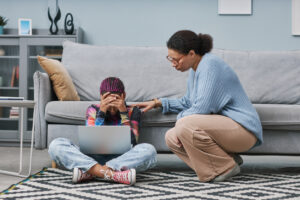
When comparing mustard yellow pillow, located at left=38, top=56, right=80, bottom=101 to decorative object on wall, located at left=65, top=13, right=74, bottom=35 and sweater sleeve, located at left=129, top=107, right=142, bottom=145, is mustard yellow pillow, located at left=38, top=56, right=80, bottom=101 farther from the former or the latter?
decorative object on wall, located at left=65, top=13, right=74, bottom=35

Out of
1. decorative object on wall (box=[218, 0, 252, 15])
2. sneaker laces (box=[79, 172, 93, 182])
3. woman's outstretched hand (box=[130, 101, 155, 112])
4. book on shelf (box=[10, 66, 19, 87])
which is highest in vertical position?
decorative object on wall (box=[218, 0, 252, 15])

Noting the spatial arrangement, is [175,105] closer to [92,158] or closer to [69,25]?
[92,158]

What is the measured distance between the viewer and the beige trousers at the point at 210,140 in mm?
2191

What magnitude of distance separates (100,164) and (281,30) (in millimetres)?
3071

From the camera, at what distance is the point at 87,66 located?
3.33 metres

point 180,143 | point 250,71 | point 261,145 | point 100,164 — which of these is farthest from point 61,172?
point 250,71

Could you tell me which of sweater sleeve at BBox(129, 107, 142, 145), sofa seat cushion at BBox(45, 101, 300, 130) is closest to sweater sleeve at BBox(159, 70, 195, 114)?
sofa seat cushion at BBox(45, 101, 300, 130)

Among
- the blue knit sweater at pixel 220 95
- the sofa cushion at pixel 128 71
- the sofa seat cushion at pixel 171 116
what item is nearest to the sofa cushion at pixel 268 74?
the sofa cushion at pixel 128 71

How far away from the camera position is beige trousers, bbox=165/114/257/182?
219 centimetres

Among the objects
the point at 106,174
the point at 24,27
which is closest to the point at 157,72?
the point at 106,174

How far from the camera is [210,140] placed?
7.23ft

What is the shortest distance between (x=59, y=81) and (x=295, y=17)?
2829 mm

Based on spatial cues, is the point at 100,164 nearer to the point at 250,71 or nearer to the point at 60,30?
the point at 250,71

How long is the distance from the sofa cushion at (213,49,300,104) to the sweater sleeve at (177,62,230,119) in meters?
1.10
